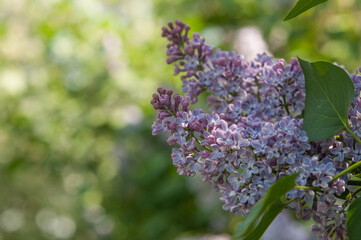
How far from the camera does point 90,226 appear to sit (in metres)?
2.26

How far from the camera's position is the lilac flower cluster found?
0.99 feet

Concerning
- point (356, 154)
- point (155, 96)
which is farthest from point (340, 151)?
point (155, 96)

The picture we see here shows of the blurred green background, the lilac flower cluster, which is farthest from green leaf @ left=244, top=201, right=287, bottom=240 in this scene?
the blurred green background

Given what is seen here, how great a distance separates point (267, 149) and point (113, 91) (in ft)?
4.96

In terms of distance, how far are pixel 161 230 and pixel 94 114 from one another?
458 mm

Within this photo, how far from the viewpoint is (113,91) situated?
5.86 feet

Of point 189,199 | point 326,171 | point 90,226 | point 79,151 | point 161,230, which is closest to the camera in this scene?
point 326,171

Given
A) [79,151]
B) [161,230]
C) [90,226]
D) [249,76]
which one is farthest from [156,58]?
[249,76]

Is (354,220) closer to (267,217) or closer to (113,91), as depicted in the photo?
(267,217)

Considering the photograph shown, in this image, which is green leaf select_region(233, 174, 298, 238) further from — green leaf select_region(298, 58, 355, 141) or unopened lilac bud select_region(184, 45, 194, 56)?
unopened lilac bud select_region(184, 45, 194, 56)

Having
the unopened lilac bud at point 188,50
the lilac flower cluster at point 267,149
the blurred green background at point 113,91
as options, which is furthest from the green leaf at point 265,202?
the blurred green background at point 113,91

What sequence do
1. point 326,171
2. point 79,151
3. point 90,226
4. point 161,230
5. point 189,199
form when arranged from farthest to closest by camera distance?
point 90,226 → point 79,151 → point 189,199 → point 161,230 → point 326,171

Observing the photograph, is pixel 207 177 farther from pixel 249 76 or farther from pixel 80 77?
pixel 80 77

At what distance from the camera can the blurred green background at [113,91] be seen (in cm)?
159
